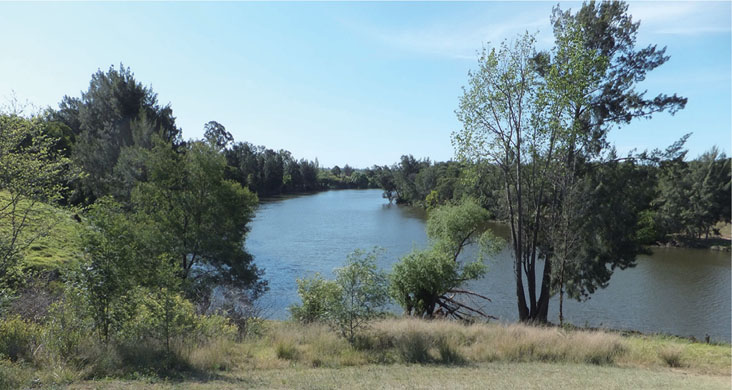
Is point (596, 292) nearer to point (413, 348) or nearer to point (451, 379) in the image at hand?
point (413, 348)

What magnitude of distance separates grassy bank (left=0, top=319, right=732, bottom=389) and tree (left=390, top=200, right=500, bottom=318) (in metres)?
6.60

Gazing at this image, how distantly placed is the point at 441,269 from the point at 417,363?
9.77 m

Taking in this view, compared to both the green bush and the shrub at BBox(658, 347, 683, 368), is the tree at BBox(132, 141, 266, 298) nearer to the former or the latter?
the green bush

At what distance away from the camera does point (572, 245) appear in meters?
18.7

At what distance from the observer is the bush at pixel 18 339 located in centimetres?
693

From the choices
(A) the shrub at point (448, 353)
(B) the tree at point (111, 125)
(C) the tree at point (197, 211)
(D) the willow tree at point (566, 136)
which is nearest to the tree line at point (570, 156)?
(D) the willow tree at point (566, 136)

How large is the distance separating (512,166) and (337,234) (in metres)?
31.8

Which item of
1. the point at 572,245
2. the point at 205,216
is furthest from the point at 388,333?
the point at 205,216

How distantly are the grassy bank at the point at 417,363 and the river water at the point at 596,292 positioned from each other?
8.64m

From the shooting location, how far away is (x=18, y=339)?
7.24 m

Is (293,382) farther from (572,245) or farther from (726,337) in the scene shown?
(726,337)

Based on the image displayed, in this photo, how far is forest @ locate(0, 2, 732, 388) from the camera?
25.2 ft

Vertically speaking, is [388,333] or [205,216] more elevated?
[205,216]

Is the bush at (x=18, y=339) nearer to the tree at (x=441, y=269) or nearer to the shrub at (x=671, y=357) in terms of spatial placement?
the tree at (x=441, y=269)
